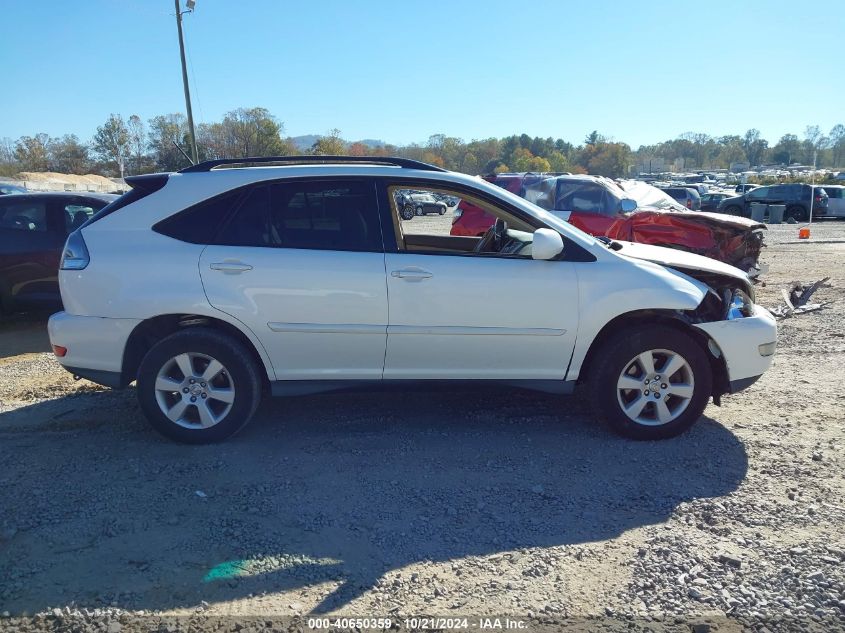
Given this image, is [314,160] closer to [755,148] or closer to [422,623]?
[422,623]

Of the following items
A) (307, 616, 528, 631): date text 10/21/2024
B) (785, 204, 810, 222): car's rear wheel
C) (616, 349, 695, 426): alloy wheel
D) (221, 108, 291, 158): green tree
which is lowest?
(307, 616, 528, 631): date text 10/21/2024

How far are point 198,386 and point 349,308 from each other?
113cm

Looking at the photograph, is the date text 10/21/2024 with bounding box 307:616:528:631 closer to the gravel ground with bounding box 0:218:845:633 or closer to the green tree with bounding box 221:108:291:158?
the gravel ground with bounding box 0:218:845:633

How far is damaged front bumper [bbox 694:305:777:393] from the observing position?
4504mm

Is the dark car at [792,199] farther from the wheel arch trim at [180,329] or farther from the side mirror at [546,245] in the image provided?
the wheel arch trim at [180,329]

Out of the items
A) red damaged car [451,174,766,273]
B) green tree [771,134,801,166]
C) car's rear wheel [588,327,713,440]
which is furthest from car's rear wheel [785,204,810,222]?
Result: green tree [771,134,801,166]

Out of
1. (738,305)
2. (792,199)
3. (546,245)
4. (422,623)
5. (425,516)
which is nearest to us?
(422,623)

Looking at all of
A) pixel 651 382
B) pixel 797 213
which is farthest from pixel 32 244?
pixel 797 213

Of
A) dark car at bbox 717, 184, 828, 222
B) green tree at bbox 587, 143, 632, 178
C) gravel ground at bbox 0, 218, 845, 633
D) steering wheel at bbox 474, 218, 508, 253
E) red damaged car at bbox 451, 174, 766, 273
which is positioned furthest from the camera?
green tree at bbox 587, 143, 632, 178

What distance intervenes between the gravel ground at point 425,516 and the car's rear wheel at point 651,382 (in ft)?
0.52

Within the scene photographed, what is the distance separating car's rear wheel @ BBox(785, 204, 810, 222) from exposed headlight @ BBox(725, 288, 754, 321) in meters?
27.5

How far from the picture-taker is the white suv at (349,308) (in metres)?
4.36

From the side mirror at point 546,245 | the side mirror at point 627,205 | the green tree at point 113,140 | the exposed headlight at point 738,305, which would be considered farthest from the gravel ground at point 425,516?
the green tree at point 113,140

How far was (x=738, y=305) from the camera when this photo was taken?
4.70m
